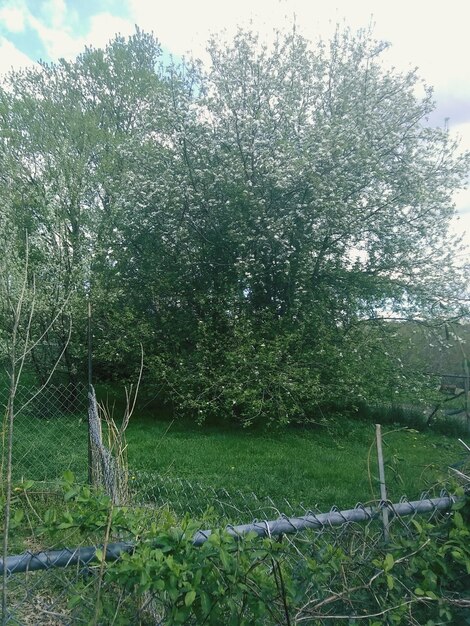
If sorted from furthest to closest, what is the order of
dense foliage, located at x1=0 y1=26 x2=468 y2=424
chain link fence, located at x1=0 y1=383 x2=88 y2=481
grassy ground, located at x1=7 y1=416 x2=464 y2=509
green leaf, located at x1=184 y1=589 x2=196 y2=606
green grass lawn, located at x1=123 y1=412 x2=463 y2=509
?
dense foliage, located at x1=0 y1=26 x2=468 y2=424, chain link fence, located at x1=0 y1=383 x2=88 y2=481, grassy ground, located at x1=7 y1=416 x2=464 y2=509, green grass lawn, located at x1=123 y1=412 x2=463 y2=509, green leaf, located at x1=184 y1=589 x2=196 y2=606

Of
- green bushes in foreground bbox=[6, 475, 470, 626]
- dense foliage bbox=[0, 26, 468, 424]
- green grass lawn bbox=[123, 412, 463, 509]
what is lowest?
green grass lawn bbox=[123, 412, 463, 509]

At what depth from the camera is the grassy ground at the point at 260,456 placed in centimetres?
586

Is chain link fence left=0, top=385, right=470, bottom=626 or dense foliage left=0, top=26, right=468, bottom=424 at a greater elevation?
dense foliage left=0, top=26, right=468, bottom=424

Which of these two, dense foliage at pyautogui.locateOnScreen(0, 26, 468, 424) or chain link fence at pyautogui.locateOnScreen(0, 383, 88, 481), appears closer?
chain link fence at pyautogui.locateOnScreen(0, 383, 88, 481)

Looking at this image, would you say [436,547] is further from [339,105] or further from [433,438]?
[339,105]

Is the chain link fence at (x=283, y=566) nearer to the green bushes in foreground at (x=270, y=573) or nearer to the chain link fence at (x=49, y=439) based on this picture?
the green bushes in foreground at (x=270, y=573)

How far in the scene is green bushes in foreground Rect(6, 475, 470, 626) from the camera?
1696 millimetres

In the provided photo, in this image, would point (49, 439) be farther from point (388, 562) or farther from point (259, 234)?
point (388, 562)

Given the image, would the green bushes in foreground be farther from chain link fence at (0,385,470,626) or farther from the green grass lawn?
the green grass lawn

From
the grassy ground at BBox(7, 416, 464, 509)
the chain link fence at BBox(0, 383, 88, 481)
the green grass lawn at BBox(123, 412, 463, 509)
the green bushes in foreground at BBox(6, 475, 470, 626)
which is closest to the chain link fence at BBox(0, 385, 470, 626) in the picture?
the green bushes in foreground at BBox(6, 475, 470, 626)

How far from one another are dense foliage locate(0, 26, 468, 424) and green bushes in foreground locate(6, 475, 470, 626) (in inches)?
283

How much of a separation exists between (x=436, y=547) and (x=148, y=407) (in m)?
10.3

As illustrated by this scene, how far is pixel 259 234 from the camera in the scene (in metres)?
10.1

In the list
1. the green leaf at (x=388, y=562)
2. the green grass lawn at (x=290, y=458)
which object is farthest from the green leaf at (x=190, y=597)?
the green grass lawn at (x=290, y=458)
